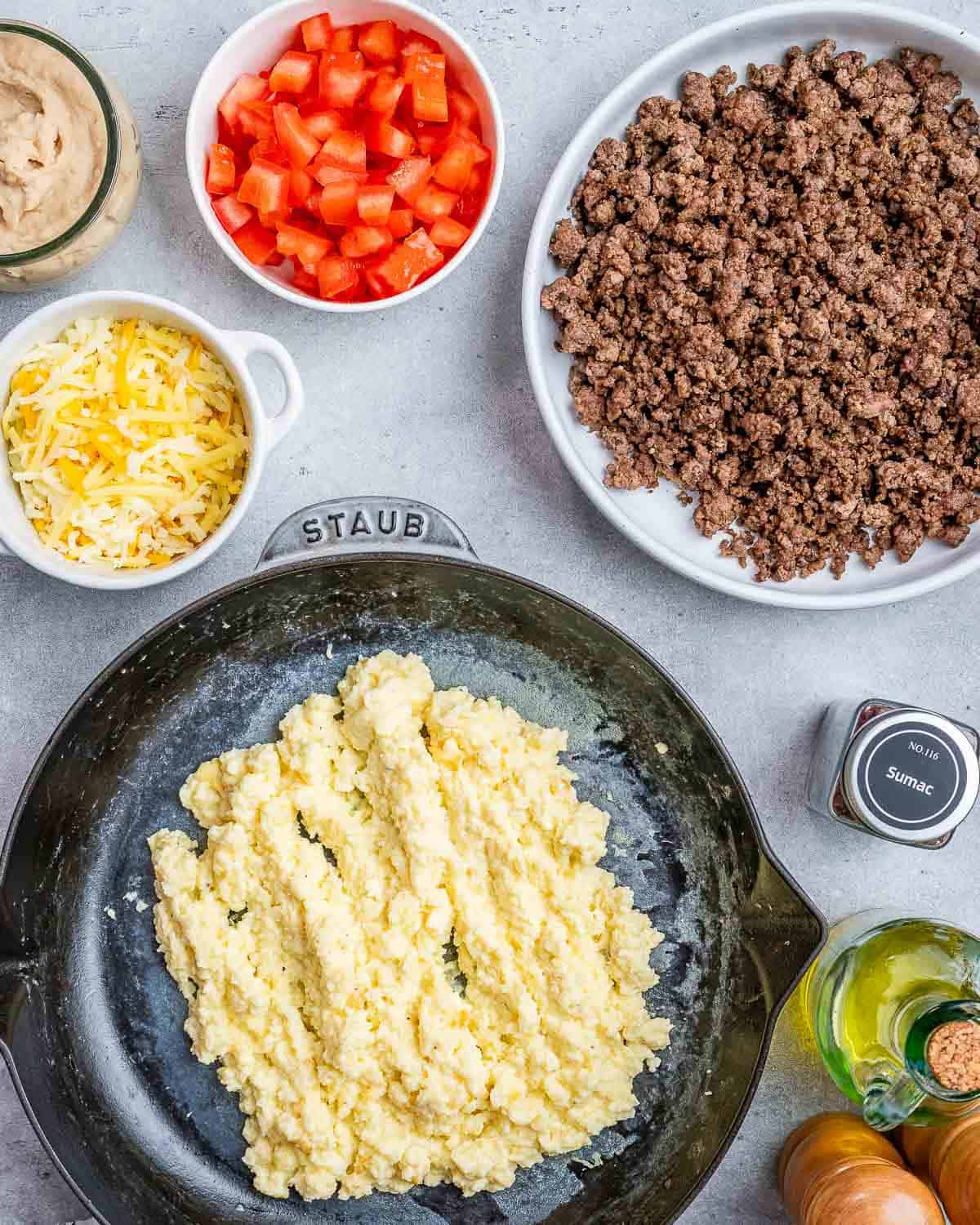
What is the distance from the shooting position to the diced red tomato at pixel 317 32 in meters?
1.63

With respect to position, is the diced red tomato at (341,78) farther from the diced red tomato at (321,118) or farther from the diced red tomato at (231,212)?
the diced red tomato at (231,212)

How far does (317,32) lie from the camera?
163cm

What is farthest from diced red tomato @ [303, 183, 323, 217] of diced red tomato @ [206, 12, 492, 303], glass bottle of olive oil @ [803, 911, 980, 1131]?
glass bottle of olive oil @ [803, 911, 980, 1131]

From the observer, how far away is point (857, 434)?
1646 millimetres

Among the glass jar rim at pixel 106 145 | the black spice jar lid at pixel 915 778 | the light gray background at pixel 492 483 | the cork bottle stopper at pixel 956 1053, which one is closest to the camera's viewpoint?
the cork bottle stopper at pixel 956 1053

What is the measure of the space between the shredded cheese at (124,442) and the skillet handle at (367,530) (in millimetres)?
107

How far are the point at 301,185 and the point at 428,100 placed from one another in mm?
225

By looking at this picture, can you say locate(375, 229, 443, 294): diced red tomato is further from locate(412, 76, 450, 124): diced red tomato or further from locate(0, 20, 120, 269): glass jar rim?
locate(0, 20, 120, 269): glass jar rim

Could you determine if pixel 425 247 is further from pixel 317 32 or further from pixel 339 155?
pixel 317 32

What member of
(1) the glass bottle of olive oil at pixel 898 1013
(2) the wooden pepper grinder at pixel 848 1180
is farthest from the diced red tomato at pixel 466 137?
(2) the wooden pepper grinder at pixel 848 1180

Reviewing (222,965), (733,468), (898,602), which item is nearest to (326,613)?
(222,965)

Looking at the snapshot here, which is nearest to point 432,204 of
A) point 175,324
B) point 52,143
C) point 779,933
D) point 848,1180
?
point 175,324

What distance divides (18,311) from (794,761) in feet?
4.72

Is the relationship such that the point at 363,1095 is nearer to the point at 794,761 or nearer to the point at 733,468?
the point at 794,761
